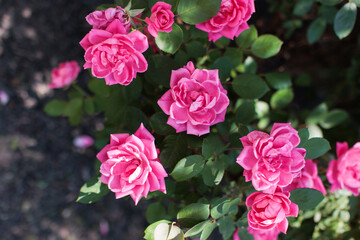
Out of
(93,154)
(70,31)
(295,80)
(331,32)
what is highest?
(331,32)

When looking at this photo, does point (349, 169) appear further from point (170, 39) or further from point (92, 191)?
point (92, 191)

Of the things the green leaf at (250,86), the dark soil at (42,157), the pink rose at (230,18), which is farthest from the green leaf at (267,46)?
the dark soil at (42,157)

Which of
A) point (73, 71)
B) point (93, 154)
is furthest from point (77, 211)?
point (73, 71)

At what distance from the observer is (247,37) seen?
44.1 inches

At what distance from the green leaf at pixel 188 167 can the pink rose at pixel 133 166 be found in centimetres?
6

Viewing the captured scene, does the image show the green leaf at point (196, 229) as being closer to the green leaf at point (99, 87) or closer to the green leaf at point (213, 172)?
the green leaf at point (213, 172)

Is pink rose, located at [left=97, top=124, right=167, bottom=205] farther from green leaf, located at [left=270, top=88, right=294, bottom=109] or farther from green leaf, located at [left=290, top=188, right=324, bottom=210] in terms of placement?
green leaf, located at [left=270, top=88, right=294, bottom=109]

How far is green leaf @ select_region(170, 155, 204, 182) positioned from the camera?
85 centimetres

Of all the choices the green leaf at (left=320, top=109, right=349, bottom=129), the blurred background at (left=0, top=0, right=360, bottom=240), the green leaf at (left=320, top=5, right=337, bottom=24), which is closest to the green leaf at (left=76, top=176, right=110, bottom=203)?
the green leaf at (left=320, top=109, right=349, bottom=129)

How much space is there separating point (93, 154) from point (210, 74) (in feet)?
5.45

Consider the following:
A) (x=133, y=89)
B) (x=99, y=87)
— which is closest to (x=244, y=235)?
(x=133, y=89)

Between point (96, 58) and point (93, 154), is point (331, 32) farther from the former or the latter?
point (93, 154)

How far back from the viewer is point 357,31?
168 cm

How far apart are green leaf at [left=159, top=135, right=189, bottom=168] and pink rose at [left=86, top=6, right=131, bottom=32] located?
356mm
